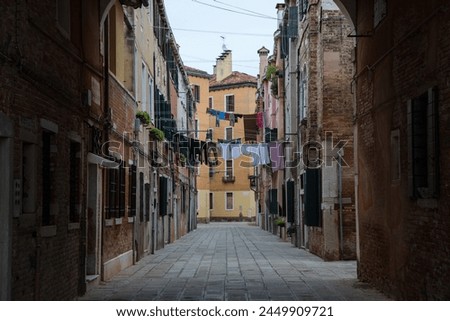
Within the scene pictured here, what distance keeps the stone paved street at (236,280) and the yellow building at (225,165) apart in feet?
156

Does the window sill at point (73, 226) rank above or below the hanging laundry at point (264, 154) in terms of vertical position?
below

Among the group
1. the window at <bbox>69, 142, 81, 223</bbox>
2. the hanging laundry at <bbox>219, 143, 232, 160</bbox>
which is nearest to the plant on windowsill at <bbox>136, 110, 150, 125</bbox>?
the window at <bbox>69, 142, 81, 223</bbox>

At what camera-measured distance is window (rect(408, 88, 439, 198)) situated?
9.43 metres

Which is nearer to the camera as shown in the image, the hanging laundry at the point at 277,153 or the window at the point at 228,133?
the hanging laundry at the point at 277,153

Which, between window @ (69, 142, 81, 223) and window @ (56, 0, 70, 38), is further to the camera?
window @ (69, 142, 81, 223)

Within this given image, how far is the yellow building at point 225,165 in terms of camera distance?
70.4m

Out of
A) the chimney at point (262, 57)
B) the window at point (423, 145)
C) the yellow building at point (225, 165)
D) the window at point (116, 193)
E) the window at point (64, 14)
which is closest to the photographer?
the window at point (423, 145)

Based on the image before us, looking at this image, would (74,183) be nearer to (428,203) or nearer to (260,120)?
(428,203)

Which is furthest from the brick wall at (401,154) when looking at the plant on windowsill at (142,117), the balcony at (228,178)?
the balcony at (228,178)

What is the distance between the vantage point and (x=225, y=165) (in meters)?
72.5

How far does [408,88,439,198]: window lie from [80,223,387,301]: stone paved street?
9.16 ft

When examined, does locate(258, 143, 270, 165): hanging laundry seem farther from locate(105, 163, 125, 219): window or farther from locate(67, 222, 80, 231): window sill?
locate(67, 222, 80, 231): window sill

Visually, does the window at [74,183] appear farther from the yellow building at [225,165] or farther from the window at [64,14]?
the yellow building at [225,165]

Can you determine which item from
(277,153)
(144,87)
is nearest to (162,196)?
(144,87)
